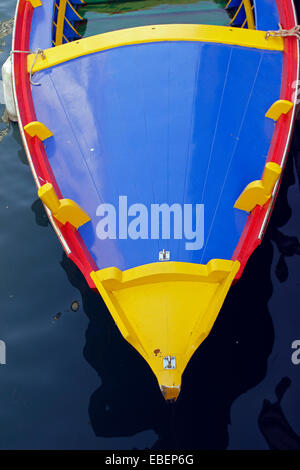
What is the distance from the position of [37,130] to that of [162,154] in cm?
185

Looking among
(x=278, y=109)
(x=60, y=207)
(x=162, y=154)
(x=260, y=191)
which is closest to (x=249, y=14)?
(x=278, y=109)

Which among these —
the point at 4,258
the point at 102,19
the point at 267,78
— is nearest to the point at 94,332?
the point at 4,258

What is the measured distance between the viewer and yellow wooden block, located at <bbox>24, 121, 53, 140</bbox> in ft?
20.5

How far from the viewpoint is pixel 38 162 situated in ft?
20.4

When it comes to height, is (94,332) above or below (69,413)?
above

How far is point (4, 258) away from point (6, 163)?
244 cm

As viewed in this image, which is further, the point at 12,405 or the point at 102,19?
the point at 102,19

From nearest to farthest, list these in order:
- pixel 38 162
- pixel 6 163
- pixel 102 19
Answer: pixel 38 162 < pixel 6 163 < pixel 102 19

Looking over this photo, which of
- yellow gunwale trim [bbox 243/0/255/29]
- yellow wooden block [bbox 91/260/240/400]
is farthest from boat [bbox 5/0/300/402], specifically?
yellow gunwale trim [bbox 243/0/255/29]

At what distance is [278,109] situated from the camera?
629cm

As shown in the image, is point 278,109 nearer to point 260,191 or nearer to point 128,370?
point 260,191

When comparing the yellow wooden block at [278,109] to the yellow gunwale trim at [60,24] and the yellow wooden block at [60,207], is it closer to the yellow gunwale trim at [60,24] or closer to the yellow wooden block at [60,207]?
the yellow wooden block at [60,207]

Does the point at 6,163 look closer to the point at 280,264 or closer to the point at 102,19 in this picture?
the point at 102,19

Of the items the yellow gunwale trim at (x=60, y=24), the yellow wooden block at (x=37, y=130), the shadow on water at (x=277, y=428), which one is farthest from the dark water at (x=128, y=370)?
the yellow gunwale trim at (x=60, y=24)
